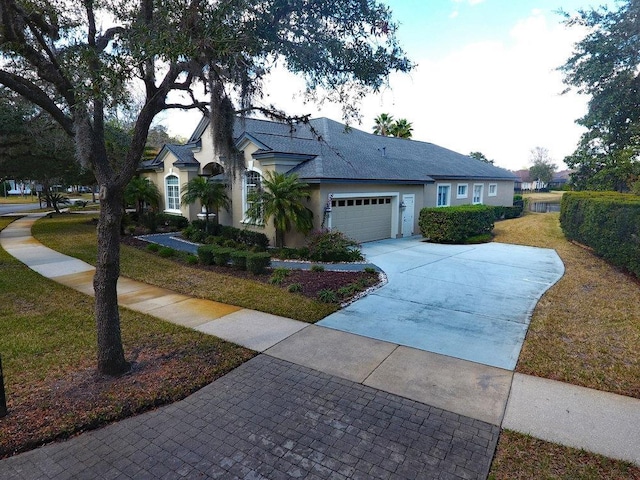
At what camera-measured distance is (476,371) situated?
17.4 ft

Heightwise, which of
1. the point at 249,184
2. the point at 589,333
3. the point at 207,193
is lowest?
the point at 589,333

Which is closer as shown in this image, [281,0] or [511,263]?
[281,0]

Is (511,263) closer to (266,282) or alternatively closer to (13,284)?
(266,282)

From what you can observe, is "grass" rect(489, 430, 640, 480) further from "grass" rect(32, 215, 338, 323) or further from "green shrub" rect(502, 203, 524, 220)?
"green shrub" rect(502, 203, 524, 220)

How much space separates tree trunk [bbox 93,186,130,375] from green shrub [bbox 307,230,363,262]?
824 centimetres

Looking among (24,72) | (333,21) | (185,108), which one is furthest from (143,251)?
(333,21)

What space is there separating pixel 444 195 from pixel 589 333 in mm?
16493

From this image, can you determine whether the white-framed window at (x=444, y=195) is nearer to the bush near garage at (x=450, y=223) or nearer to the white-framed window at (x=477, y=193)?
the white-framed window at (x=477, y=193)

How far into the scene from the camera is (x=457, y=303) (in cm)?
834

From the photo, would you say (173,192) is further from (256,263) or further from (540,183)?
(540,183)

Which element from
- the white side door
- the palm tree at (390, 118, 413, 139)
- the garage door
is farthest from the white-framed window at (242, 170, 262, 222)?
the palm tree at (390, 118, 413, 139)

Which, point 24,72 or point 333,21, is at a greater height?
point 333,21

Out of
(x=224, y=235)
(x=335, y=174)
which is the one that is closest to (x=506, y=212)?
(x=335, y=174)

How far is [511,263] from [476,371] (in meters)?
8.55
